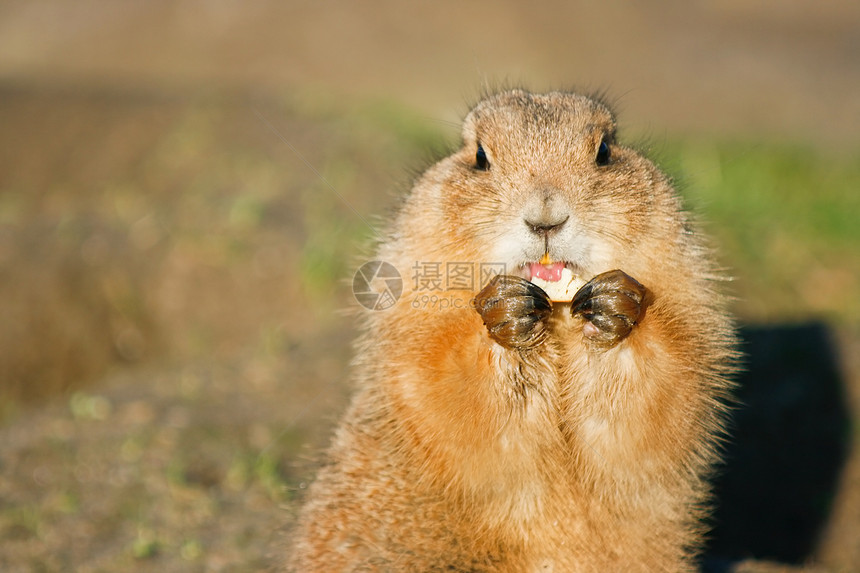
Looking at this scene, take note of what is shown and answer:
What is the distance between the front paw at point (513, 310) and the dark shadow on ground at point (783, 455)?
2.60 metres

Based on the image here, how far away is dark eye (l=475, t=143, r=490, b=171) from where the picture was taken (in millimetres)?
3400

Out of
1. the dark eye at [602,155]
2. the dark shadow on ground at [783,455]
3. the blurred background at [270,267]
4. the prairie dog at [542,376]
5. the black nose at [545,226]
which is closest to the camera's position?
the black nose at [545,226]

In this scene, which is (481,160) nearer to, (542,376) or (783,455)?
(542,376)

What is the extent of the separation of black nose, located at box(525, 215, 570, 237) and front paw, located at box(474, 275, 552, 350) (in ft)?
0.61

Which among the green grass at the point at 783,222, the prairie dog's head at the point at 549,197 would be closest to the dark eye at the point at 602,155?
the prairie dog's head at the point at 549,197

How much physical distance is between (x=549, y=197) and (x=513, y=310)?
398 mm

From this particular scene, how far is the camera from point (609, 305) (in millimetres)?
2973

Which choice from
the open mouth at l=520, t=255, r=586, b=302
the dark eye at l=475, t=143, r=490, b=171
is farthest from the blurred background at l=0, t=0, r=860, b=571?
the open mouth at l=520, t=255, r=586, b=302

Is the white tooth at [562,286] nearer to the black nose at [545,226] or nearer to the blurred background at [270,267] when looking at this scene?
the black nose at [545,226]

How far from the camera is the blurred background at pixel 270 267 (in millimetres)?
4980

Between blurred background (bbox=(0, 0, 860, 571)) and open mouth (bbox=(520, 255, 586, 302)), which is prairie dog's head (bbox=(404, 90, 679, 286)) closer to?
open mouth (bbox=(520, 255, 586, 302))

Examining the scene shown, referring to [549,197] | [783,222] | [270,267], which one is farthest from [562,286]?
[783,222]

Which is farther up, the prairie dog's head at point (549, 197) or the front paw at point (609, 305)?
the prairie dog's head at point (549, 197)

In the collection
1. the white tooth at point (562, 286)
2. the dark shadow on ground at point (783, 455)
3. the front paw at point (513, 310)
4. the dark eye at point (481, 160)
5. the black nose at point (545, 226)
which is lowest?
the dark shadow on ground at point (783, 455)
